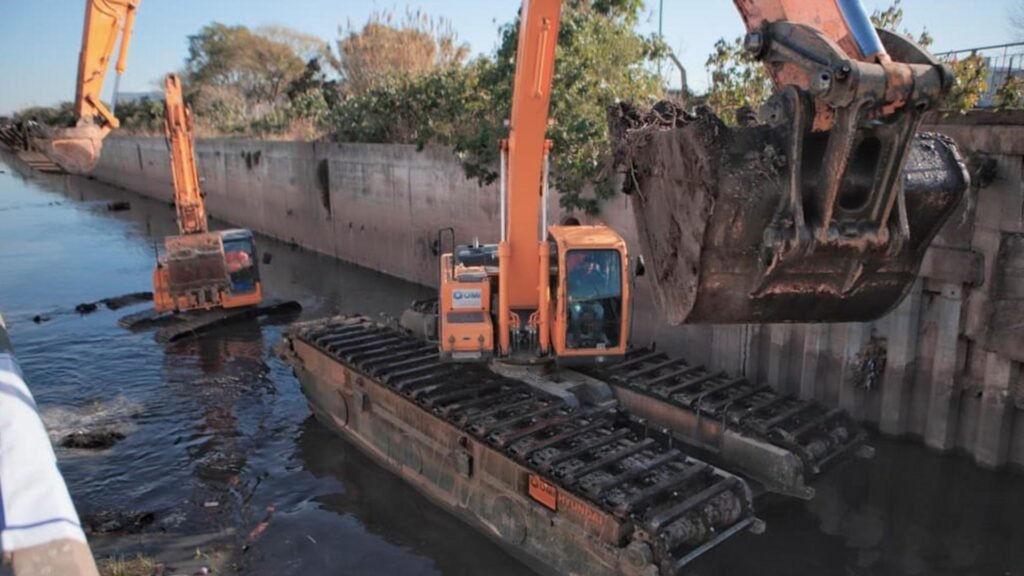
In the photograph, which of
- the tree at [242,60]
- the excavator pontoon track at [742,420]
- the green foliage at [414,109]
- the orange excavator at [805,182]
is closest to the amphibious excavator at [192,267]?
the green foliage at [414,109]

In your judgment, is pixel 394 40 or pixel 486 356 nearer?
pixel 486 356

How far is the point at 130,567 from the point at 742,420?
6082 mm

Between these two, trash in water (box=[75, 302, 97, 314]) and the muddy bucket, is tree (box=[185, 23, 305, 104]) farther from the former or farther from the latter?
the muddy bucket

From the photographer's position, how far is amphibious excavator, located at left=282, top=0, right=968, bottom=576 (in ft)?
12.1

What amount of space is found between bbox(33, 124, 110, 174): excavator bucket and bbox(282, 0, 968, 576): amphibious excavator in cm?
395

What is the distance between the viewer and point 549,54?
6.94 meters

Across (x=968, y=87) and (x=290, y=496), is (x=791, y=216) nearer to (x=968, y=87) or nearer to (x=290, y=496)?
(x=968, y=87)

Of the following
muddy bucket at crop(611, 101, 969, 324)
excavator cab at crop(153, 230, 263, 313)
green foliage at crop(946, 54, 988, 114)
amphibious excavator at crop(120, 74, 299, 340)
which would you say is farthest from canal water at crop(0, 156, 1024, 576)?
green foliage at crop(946, 54, 988, 114)

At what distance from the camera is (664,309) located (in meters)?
4.77

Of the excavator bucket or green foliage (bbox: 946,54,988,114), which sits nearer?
green foliage (bbox: 946,54,988,114)

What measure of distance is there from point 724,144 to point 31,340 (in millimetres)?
15633

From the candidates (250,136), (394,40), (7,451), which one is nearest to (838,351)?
(7,451)

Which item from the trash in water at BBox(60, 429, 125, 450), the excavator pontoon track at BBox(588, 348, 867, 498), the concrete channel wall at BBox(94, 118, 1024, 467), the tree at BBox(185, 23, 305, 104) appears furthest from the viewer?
the tree at BBox(185, 23, 305, 104)

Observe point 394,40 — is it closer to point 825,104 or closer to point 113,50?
point 113,50
